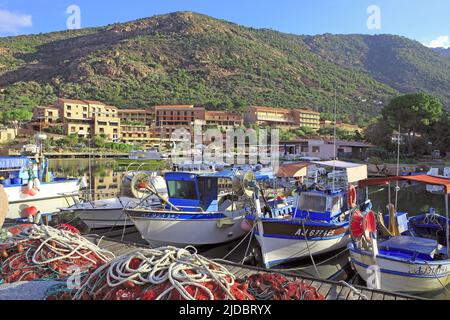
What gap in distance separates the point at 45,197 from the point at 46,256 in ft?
62.2

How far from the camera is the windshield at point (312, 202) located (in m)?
11.7

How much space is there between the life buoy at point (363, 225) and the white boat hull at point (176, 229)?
439 cm

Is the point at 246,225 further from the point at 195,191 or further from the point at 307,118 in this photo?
the point at 307,118

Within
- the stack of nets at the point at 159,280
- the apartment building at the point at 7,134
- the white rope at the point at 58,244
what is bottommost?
the white rope at the point at 58,244

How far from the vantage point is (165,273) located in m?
3.66

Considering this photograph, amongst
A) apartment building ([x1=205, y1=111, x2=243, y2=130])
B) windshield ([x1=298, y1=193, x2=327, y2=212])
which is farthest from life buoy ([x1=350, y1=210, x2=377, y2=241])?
apartment building ([x1=205, y1=111, x2=243, y2=130])

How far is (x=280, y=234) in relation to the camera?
10.2 metres

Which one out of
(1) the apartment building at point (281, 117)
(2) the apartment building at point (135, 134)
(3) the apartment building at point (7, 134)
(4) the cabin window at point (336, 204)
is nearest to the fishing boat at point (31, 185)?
(4) the cabin window at point (336, 204)

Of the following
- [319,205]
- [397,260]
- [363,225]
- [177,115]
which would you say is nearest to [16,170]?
[319,205]

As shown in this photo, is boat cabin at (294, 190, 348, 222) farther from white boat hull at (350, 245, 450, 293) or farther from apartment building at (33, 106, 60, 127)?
apartment building at (33, 106, 60, 127)

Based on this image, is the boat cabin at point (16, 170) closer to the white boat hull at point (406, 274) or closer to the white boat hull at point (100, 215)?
the white boat hull at point (100, 215)

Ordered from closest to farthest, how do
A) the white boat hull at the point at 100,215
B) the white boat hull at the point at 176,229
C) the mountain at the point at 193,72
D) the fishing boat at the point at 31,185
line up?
the white boat hull at the point at 176,229 < the white boat hull at the point at 100,215 < the fishing boat at the point at 31,185 < the mountain at the point at 193,72
